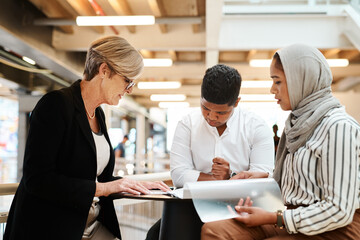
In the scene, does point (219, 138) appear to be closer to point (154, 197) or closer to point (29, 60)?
point (154, 197)

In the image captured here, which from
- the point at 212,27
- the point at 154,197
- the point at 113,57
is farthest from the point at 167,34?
the point at 154,197

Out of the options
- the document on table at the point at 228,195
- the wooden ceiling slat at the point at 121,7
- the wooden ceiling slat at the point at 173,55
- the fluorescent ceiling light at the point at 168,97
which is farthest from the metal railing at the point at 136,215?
the fluorescent ceiling light at the point at 168,97

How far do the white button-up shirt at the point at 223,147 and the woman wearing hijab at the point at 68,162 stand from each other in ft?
1.38

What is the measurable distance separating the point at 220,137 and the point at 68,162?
2.91 ft

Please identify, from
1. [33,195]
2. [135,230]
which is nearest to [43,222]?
[33,195]

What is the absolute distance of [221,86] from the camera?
6.92ft

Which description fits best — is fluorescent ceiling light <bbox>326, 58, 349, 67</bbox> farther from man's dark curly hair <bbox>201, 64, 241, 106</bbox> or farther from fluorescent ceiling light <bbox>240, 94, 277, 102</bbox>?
man's dark curly hair <bbox>201, 64, 241, 106</bbox>

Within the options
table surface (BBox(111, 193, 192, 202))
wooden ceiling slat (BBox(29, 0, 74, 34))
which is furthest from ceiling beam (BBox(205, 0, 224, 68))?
table surface (BBox(111, 193, 192, 202))

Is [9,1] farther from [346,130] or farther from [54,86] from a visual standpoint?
[346,130]

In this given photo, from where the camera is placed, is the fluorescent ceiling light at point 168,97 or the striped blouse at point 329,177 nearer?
the striped blouse at point 329,177

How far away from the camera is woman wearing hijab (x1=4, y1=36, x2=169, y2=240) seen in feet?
5.61

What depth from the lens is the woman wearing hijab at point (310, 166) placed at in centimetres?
137

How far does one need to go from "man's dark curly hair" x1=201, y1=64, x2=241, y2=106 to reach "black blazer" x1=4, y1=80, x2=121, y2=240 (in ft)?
2.22

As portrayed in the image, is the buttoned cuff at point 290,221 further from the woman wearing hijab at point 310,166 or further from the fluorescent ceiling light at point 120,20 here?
the fluorescent ceiling light at point 120,20
